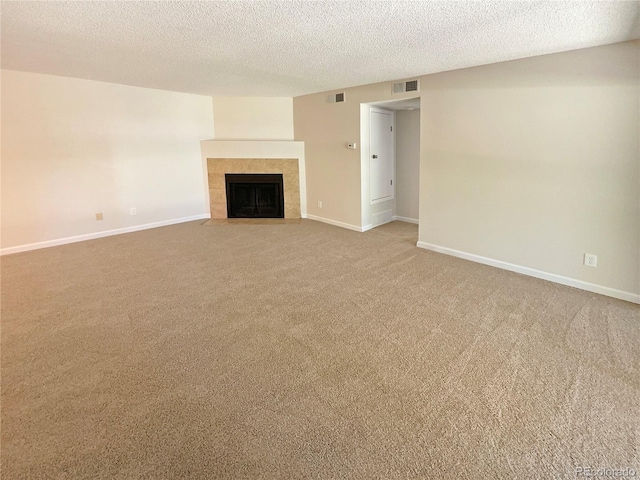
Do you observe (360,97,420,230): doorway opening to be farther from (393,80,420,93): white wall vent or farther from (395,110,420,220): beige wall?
(393,80,420,93): white wall vent

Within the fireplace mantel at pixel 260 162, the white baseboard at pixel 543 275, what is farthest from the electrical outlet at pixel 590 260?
the fireplace mantel at pixel 260 162

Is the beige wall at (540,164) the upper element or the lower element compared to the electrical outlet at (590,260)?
upper

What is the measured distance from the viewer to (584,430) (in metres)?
1.78

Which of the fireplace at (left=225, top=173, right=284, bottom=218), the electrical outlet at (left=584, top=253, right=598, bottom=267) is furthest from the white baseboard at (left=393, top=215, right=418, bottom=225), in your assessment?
the electrical outlet at (left=584, top=253, right=598, bottom=267)

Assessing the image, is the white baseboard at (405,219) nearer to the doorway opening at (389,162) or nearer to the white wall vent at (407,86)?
the doorway opening at (389,162)

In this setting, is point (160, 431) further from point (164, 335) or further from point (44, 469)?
point (164, 335)

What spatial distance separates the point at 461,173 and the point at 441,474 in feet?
11.7

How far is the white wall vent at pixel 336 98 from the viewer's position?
5777 millimetres

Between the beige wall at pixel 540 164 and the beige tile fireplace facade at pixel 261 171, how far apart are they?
232cm

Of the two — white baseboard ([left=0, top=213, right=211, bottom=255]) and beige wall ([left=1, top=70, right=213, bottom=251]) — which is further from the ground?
beige wall ([left=1, top=70, right=213, bottom=251])

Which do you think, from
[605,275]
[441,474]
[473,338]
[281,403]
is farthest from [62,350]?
[605,275]

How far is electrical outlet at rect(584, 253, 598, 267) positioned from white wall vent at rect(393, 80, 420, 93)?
274 centimetres

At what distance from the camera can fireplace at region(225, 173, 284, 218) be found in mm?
6957

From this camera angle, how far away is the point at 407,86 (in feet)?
15.6
